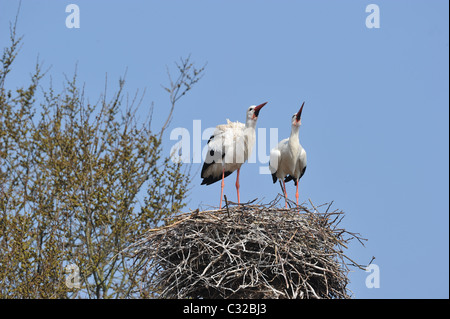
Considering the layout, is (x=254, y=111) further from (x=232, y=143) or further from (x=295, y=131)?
(x=295, y=131)

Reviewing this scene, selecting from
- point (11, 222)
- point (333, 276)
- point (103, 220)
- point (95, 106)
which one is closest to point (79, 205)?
point (103, 220)

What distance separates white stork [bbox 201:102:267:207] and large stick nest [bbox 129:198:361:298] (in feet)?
6.27

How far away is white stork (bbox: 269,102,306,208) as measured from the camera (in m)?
11.7

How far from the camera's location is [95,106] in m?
15.8

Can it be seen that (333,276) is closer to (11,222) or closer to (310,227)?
(310,227)

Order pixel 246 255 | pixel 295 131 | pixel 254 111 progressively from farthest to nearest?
pixel 295 131 → pixel 254 111 → pixel 246 255

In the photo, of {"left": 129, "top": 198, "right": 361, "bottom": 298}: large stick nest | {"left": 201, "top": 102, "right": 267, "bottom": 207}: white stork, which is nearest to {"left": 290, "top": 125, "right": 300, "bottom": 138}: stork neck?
{"left": 201, "top": 102, "right": 267, "bottom": 207}: white stork

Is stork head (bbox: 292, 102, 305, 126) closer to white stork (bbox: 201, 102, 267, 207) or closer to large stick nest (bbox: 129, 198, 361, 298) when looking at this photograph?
white stork (bbox: 201, 102, 267, 207)

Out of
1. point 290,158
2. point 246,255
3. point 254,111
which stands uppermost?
point 254,111

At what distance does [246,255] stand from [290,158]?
3174 millimetres

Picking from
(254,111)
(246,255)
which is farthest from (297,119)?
(246,255)

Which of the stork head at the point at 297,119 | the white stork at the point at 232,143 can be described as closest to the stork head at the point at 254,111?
the white stork at the point at 232,143

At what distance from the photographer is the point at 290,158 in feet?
38.5

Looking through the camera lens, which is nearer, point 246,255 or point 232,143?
point 246,255
